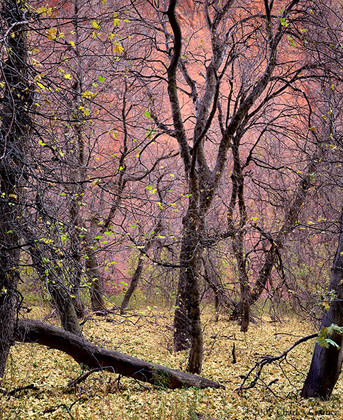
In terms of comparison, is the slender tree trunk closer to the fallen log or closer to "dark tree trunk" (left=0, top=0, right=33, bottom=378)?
the fallen log

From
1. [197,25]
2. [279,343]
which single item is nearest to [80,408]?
[279,343]

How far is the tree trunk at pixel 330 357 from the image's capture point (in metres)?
4.55

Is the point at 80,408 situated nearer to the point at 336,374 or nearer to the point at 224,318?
the point at 336,374

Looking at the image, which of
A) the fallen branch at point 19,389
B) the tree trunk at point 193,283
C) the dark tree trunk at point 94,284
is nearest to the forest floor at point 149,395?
the fallen branch at point 19,389

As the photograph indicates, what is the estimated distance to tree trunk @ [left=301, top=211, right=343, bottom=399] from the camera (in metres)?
4.55

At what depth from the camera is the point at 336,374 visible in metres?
4.74

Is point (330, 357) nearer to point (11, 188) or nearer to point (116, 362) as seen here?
point (116, 362)

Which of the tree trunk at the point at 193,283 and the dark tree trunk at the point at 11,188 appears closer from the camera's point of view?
the dark tree trunk at the point at 11,188

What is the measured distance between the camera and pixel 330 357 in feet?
15.4

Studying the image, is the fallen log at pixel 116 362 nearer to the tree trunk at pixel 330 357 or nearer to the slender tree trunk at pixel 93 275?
the slender tree trunk at pixel 93 275

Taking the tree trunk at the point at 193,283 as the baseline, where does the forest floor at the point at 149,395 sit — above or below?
below

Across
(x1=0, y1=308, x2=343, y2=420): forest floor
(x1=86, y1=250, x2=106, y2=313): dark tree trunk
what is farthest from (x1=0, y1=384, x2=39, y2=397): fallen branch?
(x1=86, y1=250, x2=106, y2=313): dark tree trunk

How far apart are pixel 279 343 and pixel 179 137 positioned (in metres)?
5.24

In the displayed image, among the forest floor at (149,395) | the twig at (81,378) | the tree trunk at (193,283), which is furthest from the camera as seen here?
the tree trunk at (193,283)
